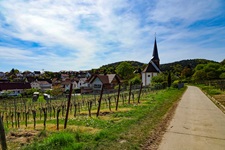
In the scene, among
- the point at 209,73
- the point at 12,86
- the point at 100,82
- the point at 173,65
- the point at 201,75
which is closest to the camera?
the point at 100,82

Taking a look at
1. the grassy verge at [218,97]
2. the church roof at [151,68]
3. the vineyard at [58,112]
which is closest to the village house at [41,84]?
the church roof at [151,68]

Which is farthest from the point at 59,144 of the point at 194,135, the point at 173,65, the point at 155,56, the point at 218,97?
the point at 173,65

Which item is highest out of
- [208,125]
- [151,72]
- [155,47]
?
[155,47]

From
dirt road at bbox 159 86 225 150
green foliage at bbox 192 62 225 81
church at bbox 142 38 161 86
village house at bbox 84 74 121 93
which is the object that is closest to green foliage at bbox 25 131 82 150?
dirt road at bbox 159 86 225 150

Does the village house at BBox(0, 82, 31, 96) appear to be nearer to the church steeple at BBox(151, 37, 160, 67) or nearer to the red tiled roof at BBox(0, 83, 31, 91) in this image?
the red tiled roof at BBox(0, 83, 31, 91)

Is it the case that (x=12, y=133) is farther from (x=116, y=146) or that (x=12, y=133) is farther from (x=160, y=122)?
(x=160, y=122)

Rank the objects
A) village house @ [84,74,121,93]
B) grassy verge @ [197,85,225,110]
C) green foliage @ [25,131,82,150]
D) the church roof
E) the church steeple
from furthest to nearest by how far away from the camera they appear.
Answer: the church steeple, the church roof, village house @ [84,74,121,93], grassy verge @ [197,85,225,110], green foliage @ [25,131,82,150]

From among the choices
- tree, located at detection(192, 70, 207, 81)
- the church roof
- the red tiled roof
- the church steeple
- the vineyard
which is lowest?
the vineyard

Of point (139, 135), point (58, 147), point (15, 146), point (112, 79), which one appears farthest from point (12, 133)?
point (112, 79)

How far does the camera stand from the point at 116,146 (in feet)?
19.1

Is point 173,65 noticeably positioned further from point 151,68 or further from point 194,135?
point 194,135

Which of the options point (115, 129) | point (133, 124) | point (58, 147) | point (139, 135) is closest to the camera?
point (58, 147)

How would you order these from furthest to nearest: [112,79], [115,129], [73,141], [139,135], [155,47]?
[155,47] → [112,79] → [115,129] → [139,135] → [73,141]

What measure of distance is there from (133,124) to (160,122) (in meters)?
1.44
